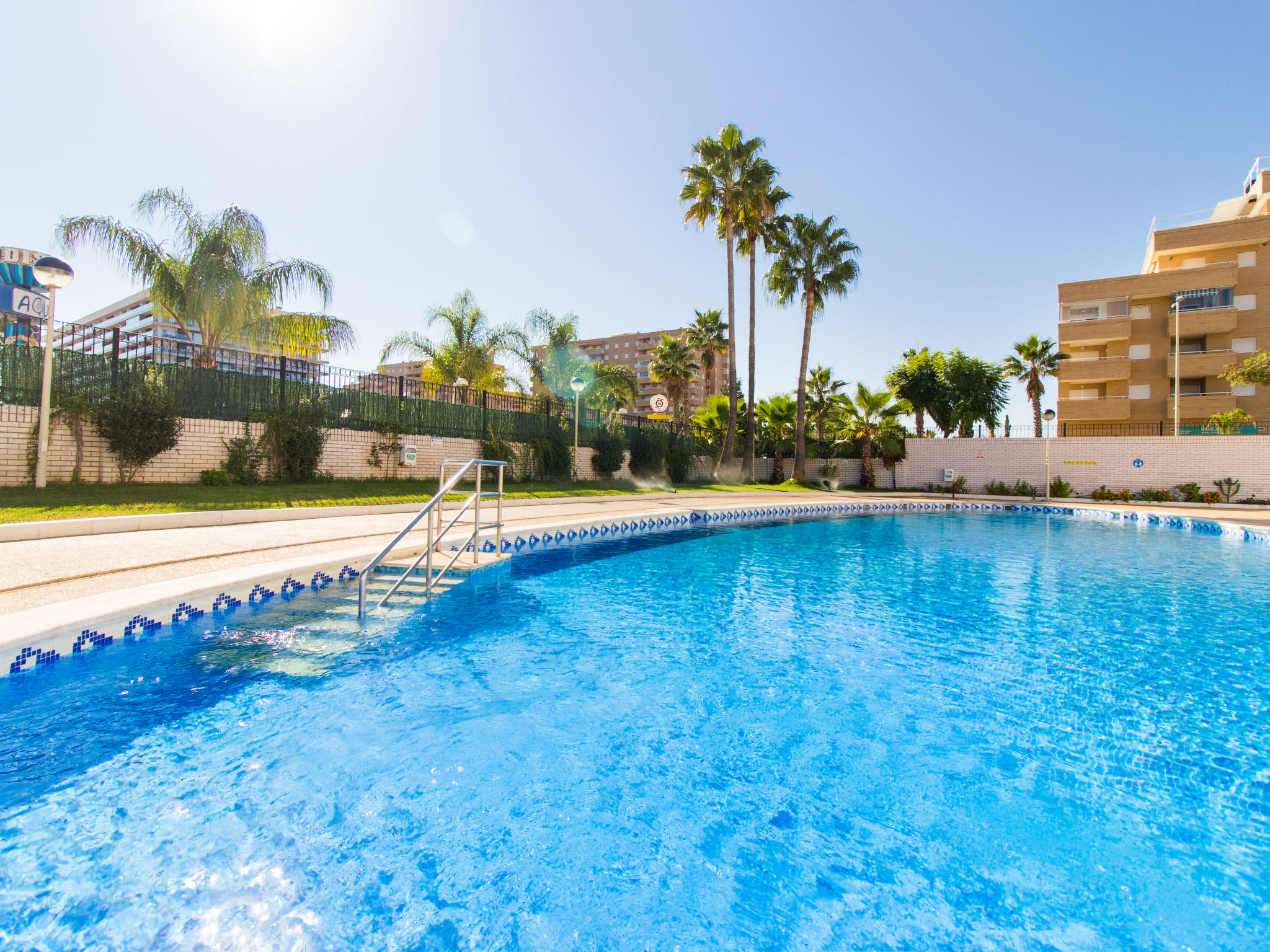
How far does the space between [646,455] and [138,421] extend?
1611 centimetres

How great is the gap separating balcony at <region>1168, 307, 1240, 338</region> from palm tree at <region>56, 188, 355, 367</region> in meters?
39.8

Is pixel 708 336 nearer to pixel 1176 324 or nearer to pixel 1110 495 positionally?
pixel 1110 495

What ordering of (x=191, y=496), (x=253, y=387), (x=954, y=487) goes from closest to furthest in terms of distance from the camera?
(x=191, y=496), (x=253, y=387), (x=954, y=487)

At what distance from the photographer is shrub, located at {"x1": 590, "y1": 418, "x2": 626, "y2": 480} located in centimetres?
2117

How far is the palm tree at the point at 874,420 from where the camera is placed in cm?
2559

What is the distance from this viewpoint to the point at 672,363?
126 ft

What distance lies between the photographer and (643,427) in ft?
80.1

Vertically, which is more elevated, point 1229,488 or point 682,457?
point 682,457

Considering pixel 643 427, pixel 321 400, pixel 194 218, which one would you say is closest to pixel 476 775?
pixel 321 400

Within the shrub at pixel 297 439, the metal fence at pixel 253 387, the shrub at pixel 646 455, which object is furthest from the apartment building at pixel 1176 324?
the shrub at pixel 297 439

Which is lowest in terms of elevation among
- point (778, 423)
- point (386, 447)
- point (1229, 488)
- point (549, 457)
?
point (1229, 488)

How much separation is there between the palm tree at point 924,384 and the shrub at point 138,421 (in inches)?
1398

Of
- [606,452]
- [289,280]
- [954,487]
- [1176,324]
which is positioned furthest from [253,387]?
[1176,324]

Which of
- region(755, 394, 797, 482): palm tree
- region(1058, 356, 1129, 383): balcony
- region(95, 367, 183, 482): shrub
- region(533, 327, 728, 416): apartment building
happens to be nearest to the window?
region(1058, 356, 1129, 383): balcony
